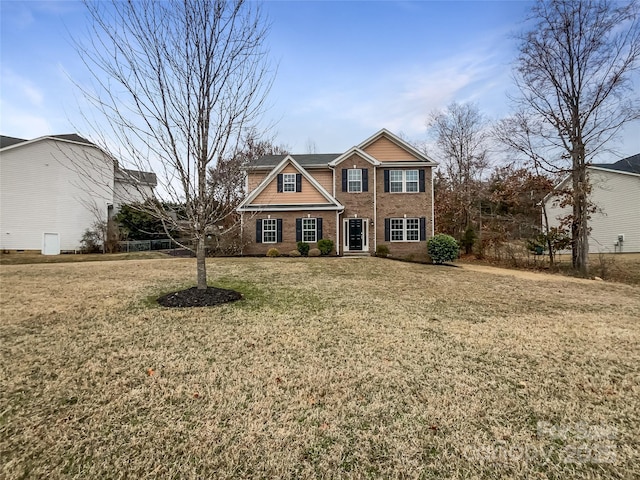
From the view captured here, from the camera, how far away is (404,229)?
18953mm

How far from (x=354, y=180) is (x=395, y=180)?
260cm

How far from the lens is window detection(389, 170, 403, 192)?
62.7 ft

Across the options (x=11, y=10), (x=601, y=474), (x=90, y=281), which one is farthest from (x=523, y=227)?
(x=11, y=10)

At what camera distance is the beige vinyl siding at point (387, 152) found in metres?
19.5

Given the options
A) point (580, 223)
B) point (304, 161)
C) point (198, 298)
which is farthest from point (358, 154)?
point (198, 298)

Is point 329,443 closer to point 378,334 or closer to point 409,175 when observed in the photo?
point 378,334

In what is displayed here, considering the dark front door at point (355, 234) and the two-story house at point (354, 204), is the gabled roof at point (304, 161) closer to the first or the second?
the two-story house at point (354, 204)

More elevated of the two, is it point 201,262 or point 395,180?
point 395,180

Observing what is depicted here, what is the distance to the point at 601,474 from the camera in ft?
7.52

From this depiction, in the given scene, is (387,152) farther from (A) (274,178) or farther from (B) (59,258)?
(B) (59,258)

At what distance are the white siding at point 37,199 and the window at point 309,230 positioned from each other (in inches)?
564

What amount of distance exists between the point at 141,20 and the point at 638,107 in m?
18.8

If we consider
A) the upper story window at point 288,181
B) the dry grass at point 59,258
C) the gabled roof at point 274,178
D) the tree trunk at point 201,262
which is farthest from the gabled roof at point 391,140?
the dry grass at point 59,258

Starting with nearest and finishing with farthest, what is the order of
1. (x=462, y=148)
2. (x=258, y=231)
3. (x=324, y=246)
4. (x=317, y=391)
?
(x=317, y=391), (x=324, y=246), (x=258, y=231), (x=462, y=148)
